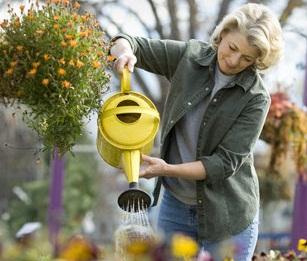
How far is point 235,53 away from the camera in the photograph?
268 cm

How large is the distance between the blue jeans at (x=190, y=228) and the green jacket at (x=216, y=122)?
26 millimetres

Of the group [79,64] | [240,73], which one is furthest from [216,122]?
[79,64]

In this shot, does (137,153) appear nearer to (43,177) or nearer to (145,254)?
(145,254)

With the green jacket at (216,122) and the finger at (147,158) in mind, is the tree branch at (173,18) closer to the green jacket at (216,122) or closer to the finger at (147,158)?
the green jacket at (216,122)

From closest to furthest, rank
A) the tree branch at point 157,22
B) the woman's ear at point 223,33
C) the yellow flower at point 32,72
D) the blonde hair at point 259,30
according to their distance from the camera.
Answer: the yellow flower at point 32,72
the blonde hair at point 259,30
the woman's ear at point 223,33
the tree branch at point 157,22

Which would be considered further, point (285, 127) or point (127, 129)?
point (285, 127)

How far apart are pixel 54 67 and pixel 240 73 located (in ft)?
2.12

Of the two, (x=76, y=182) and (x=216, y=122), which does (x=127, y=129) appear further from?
(x=76, y=182)

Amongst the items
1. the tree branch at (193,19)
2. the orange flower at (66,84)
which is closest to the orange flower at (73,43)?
the orange flower at (66,84)

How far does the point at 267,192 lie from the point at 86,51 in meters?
8.04

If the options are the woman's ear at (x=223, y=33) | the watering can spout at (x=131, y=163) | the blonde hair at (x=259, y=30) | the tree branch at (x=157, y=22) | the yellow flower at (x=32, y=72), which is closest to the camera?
the yellow flower at (x=32, y=72)

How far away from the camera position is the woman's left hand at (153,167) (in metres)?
2.59

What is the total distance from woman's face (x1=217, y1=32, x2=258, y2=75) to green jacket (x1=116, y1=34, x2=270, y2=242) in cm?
6

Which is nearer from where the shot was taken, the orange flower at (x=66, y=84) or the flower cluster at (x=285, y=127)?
the orange flower at (x=66, y=84)
